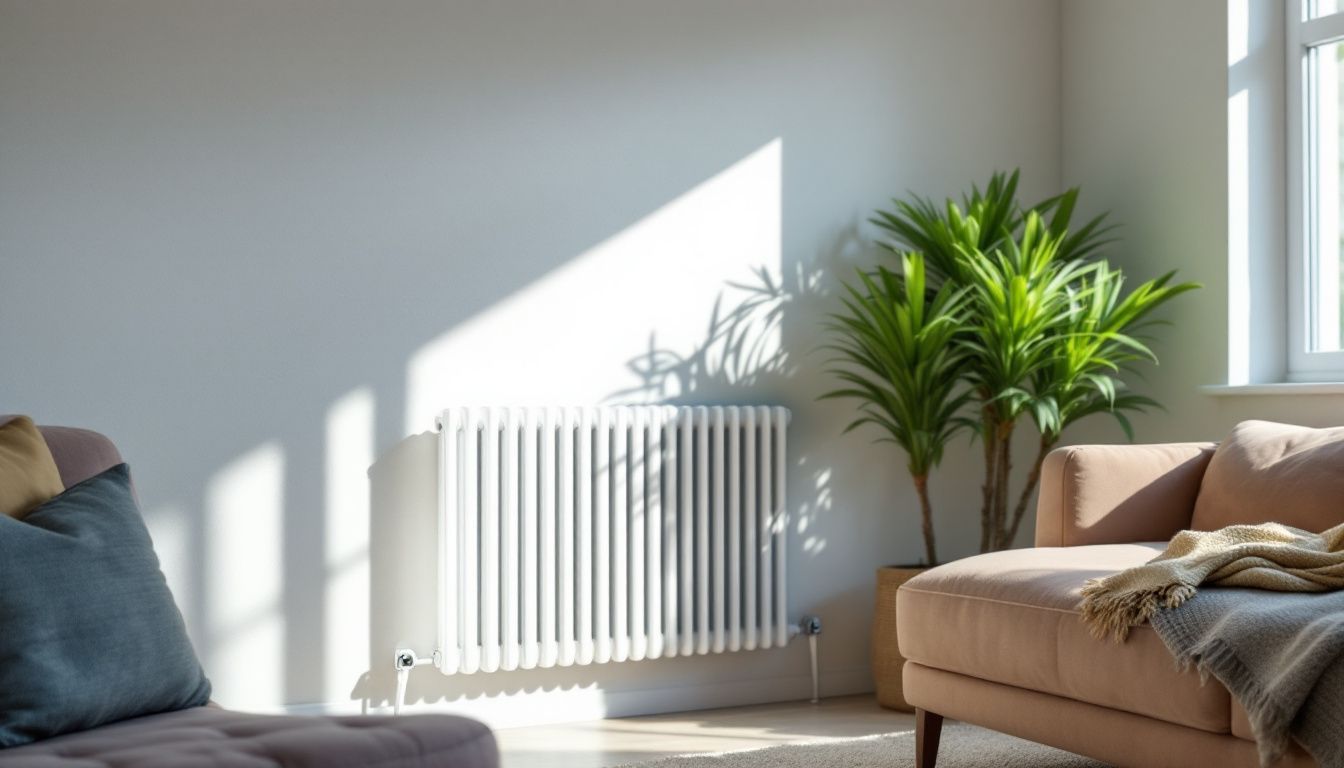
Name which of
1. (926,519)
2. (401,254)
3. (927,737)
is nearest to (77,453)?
(401,254)

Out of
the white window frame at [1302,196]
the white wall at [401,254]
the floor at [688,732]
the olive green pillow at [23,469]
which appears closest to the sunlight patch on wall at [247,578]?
the white wall at [401,254]

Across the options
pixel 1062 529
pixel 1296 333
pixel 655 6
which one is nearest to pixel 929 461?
pixel 1062 529

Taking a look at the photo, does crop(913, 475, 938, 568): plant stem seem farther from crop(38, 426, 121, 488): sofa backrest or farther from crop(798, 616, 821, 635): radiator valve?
crop(38, 426, 121, 488): sofa backrest

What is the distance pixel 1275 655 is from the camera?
2.06 m

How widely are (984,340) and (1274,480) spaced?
1.01 m

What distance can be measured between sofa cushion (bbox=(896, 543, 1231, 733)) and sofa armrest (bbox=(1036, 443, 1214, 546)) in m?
0.09

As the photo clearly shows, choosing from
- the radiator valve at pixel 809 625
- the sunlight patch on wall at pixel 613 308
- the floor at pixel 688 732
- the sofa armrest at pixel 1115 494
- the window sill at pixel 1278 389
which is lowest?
the floor at pixel 688 732

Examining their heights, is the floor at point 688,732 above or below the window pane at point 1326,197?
below

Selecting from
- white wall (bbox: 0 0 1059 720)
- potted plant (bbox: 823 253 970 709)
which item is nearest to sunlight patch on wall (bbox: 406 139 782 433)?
white wall (bbox: 0 0 1059 720)

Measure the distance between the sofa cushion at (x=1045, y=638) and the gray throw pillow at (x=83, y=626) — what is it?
1.44 metres

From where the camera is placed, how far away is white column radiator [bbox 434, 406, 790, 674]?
11.1 ft

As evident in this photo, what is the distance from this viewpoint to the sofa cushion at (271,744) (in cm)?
148

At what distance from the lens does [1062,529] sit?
301 centimetres

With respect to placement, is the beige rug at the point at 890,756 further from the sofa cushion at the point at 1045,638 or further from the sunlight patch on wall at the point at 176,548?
the sunlight patch on wall at the point at 176,548
